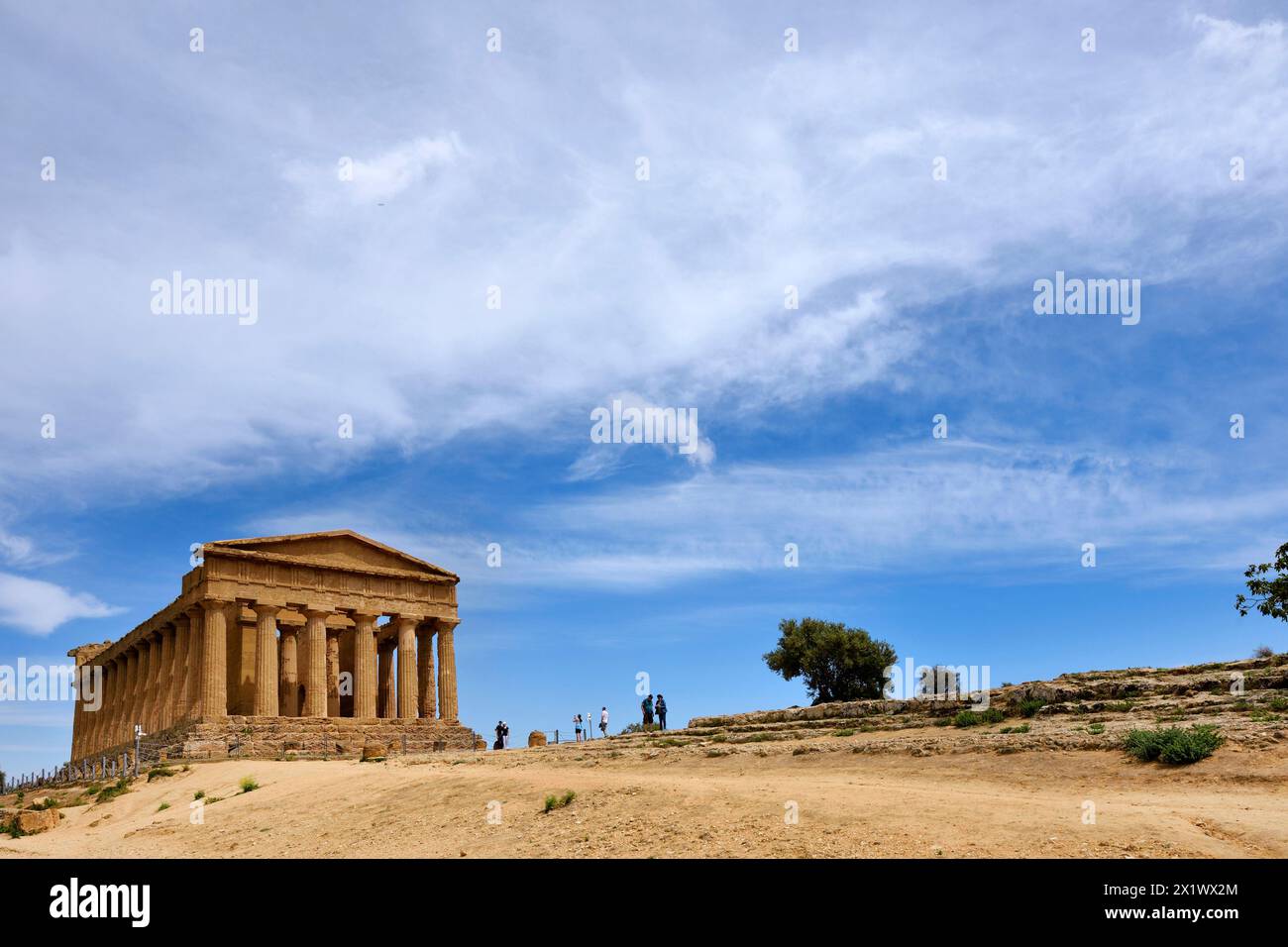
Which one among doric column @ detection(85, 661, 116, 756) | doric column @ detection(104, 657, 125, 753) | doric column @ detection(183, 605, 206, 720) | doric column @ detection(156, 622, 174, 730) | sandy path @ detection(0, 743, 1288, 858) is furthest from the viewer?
doric column @ detection(85, 661, 116, 756)

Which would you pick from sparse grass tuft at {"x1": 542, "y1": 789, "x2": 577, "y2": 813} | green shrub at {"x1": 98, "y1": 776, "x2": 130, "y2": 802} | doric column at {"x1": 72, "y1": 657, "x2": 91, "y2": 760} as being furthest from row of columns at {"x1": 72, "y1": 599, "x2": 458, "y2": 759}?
sparse grass tuft at {"x1": 542, "y1": 789, "x2": 577, "y2": 813}

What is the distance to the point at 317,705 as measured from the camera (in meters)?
53.6

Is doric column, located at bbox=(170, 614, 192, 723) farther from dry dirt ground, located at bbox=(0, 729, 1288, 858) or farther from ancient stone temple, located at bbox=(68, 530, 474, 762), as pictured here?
dry dirt ground, located at bbox=(0, 729, 1288, 858)

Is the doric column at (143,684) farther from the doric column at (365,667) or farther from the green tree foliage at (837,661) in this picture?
the green tree foliage at (837,661)

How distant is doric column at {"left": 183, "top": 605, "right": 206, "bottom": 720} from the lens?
163 ft

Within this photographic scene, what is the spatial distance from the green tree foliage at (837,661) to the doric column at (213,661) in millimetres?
27999

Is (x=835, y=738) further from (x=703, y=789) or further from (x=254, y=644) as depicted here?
(x=254, y=644)

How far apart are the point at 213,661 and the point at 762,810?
39905mm

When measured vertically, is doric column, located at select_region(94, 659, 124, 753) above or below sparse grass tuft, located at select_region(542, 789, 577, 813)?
below

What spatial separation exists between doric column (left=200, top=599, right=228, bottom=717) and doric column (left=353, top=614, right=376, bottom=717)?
Answer: 699 centimetres

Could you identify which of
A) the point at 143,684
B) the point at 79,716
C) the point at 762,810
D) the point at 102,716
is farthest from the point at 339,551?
the point at 762,810
